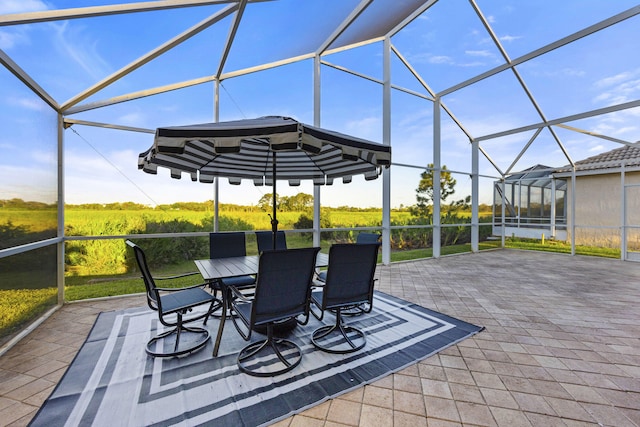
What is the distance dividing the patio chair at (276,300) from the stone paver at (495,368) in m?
0.70

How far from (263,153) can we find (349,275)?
2129 mm

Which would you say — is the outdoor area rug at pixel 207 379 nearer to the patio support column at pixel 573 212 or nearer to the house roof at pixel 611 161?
the patio support column at pixel 573 212

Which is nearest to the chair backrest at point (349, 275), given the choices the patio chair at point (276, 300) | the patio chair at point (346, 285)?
the patio chair at point (346, 285)

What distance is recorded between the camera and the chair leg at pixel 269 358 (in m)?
2.36

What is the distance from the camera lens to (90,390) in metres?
2.12

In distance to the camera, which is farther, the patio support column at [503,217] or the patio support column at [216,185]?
the patio support column at [503,217]

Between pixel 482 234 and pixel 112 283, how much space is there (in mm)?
11611

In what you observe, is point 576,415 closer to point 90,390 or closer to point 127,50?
point 90,390

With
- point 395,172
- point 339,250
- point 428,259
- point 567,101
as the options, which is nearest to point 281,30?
point 339,250

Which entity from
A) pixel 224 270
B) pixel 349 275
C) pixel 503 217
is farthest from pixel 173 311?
pixel 503 217

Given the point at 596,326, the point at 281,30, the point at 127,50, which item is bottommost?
the point at 596,326

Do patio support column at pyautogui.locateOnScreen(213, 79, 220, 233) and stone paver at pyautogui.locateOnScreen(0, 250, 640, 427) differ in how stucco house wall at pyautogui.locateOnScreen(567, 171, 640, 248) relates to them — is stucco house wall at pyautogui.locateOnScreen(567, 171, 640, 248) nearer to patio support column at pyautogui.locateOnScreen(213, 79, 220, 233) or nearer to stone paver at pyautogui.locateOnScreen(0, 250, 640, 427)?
stone paver at pyautogui.locateOnScreen(0, 250, 640, 427)

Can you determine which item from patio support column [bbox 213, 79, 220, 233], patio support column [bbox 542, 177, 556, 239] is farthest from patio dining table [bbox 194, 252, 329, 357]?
patio support column [bbox 542, 177, 556, 239]

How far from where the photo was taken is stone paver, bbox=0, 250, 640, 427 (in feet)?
6.15
